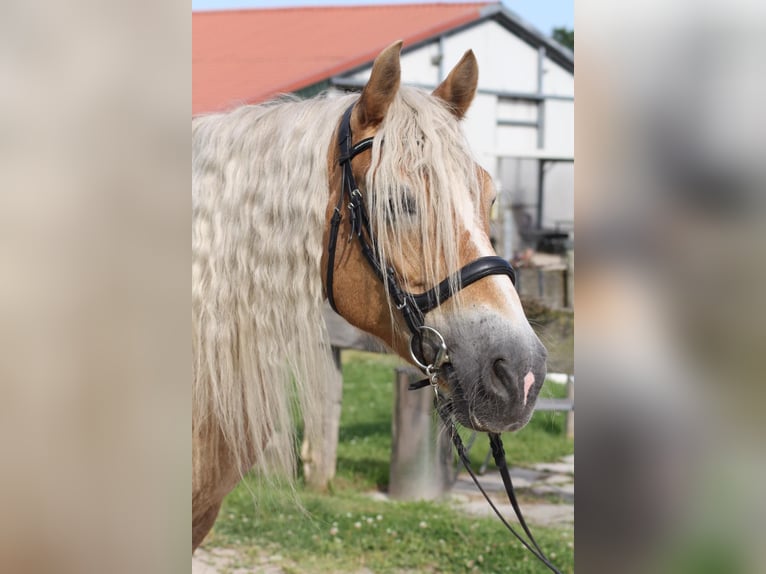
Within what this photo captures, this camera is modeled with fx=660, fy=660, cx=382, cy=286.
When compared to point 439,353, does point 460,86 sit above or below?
above

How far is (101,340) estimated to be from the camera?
889 millimetres

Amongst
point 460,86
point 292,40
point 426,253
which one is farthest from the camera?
point 292,40

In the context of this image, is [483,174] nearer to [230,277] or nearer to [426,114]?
[426,114]

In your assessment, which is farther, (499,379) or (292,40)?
(292,40)

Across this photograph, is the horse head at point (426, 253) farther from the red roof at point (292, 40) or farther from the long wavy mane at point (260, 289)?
the red roof at point (292, 40)

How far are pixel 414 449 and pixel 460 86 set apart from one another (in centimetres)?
339

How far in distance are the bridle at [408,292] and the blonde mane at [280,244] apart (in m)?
0.04

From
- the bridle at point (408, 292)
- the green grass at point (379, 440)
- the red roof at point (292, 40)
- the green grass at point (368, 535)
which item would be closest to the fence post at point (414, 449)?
the green grass at point (368, 535)

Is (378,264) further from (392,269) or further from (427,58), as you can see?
(427,58)

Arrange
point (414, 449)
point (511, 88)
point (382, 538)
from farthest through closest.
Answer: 1. point (511, 88)
2. point (414, 449)
3. point (382, 538)

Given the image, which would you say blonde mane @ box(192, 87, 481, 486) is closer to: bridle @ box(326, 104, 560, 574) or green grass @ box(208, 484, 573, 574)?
bridle @ box(326, 104, 560, 574)

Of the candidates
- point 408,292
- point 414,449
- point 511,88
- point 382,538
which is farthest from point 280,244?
point 511,88

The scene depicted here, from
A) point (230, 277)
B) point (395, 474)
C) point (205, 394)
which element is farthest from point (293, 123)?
point (395, 474)

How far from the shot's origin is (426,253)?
167 centimetres
